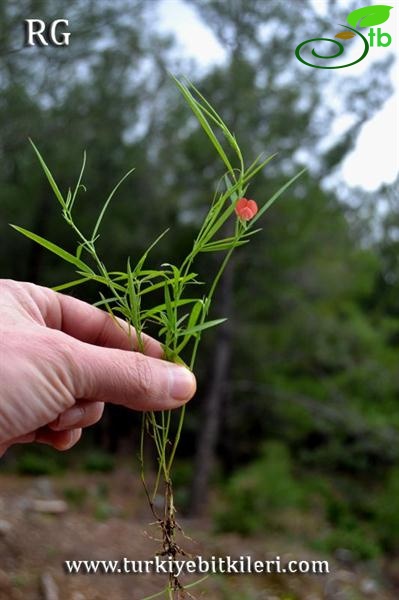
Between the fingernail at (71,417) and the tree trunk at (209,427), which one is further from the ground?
the fingernail at (71,417)

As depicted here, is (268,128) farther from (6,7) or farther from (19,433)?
(19,433)

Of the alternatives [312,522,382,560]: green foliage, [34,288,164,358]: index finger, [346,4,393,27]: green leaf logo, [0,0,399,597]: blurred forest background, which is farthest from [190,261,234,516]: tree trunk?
[34,288,164,358]: index finger

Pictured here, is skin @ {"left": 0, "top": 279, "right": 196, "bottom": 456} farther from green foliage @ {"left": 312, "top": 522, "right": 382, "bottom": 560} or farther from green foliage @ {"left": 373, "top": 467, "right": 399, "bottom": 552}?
green foliage @ {"left": 373, "top": 467, "right": 399, "bottom": 552}

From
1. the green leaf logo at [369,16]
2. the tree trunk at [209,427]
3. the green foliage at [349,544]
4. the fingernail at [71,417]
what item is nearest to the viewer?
the fingernail at [71,417]

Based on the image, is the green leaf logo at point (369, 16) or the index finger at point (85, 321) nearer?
the index finger at point (85, 321)

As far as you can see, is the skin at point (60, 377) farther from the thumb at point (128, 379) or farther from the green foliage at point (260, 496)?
the green foliage at point (260, 496)

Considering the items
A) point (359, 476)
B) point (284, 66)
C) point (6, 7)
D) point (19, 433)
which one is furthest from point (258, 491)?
point (19, 433)

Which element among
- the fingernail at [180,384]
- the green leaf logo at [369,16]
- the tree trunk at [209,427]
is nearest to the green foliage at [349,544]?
the tree trunk at [209,427]
